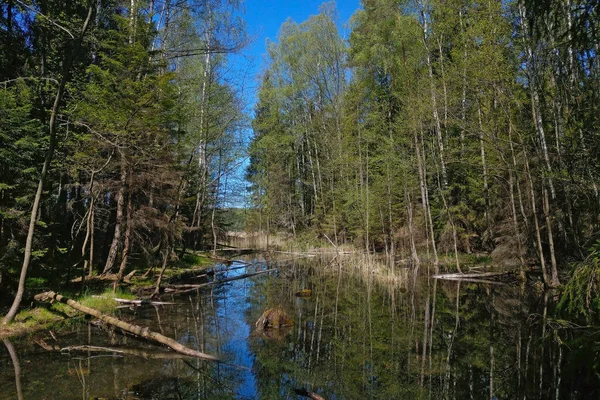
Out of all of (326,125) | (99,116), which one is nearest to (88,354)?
(99,116)

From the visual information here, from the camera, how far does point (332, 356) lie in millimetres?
6609

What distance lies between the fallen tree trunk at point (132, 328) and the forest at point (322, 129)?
3.01ft

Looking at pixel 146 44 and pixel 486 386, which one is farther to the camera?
pixel 146 44

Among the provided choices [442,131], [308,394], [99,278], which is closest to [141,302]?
[99,278]

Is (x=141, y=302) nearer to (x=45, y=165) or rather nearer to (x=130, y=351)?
(x=130, y=351)

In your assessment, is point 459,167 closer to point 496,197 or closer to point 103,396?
point 496,197

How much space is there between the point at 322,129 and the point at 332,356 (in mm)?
25279

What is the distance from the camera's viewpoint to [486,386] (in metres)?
5.31

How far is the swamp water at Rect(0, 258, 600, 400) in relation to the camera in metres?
5.04

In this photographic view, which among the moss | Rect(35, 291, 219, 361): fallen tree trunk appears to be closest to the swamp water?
Rect(35, 291, 219, 361): fallen tree trunk

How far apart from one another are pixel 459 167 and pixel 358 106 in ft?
26.4

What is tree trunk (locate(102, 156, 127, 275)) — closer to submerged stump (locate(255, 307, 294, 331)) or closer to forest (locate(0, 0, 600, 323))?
forest (locate(0, 0, 600, 323))

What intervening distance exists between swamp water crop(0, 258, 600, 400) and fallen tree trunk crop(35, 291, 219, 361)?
133 millimetres

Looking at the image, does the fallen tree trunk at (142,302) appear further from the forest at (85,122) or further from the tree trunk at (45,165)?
the tree trunk at (45,165)
